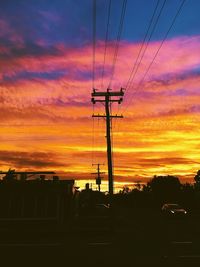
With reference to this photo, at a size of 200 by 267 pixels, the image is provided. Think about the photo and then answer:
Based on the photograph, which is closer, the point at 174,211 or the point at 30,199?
the point at 30,199

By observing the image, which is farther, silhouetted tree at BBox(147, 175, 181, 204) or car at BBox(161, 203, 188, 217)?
silhouetted tree at BBox(147, 175, 181, 204)

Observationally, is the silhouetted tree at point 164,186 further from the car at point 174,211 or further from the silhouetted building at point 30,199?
the silhouetted building at point 30,199

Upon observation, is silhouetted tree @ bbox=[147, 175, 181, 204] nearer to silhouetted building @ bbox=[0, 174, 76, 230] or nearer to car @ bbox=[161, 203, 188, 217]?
car @ bbox=[161, 203, 188, 217]

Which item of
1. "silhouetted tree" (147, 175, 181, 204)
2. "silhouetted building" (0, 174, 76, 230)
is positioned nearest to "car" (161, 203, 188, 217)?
"silhouetted building" (0, 174, 76, 230)

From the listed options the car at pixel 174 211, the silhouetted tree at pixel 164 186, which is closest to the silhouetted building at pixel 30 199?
the car at pixel 174 211

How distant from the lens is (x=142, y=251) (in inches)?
661

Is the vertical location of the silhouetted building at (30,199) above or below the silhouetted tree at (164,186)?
below

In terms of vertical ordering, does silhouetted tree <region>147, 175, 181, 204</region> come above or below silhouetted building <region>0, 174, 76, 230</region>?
above

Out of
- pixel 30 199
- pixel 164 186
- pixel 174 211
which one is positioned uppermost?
pixel 164 186

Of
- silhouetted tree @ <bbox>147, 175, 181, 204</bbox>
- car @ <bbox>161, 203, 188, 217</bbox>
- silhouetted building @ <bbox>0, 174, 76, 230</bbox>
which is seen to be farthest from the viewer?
silhouetted tree @ <bbox>147, 175, 181, 204</bbox>

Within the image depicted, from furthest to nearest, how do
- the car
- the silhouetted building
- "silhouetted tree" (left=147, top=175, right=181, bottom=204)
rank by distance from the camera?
1. "silhouetted tree" (left=147, top=175, right=181, bottom=204)
2. the car
3. the silhouetted building

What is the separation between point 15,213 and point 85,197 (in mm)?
43788

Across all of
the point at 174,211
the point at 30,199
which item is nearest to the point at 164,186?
the point at 174,211

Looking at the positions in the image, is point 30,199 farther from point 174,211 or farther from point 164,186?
point 164,186
